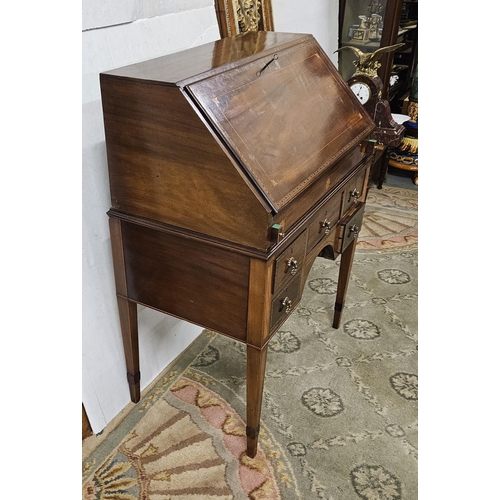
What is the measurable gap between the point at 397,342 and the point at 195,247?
1.32 meters

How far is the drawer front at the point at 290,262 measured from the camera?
4.63ft

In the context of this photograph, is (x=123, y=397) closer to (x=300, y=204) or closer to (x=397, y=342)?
(x=300, y=204)

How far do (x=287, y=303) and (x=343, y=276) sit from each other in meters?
0.80

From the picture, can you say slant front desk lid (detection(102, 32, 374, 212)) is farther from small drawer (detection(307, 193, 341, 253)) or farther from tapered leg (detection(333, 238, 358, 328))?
tapered leg (detection(333, 238, 358, 328))

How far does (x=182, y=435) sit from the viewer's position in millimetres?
1829

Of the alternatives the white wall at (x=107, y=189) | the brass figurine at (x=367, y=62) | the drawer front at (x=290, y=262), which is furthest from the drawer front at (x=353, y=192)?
the brass figurine at (x=367, y=62)

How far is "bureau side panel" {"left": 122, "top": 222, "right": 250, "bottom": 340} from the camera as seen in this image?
1.43 m

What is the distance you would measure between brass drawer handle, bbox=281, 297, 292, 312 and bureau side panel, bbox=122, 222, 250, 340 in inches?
5.5

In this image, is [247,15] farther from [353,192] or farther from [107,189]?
[107,189]

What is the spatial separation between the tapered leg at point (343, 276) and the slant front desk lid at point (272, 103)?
58cm

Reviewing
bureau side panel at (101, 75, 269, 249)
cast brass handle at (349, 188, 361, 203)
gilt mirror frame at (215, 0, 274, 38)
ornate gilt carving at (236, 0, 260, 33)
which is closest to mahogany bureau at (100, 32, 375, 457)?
bureau side panel at (101, 75, 269, 249)

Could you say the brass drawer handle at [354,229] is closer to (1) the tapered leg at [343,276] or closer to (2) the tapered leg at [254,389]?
(1) the tapered leg at [343,276]

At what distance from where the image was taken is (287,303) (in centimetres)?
155

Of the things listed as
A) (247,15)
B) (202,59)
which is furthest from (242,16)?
(202,59)
